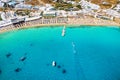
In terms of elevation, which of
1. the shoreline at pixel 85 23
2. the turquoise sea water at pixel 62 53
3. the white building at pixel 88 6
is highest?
the white building at pixel 88 6

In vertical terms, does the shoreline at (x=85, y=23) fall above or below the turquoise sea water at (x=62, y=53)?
above

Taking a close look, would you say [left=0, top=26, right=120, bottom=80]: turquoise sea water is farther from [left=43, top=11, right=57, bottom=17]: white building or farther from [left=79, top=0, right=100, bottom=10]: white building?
[left=79, top=0, right=100, bottom=10]: white building

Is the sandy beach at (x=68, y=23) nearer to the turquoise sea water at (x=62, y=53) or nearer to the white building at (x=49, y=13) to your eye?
the turquoise sea water at (x=62, y=53)

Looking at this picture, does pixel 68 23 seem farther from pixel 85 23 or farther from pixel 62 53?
pixel 62 53

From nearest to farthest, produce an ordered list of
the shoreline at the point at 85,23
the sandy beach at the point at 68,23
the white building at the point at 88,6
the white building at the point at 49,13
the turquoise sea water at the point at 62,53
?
the turquoise sea water at the point at 62,53
the sandy beach at the point at 68,23
the shoreline at the point at 85,23
the white building at the point at 49,13
the white building at the point at 88,6

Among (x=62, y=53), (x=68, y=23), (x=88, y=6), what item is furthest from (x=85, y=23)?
(x=62, y=53)

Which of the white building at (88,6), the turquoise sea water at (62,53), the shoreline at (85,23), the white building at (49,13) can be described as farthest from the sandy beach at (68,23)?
the white building at (88,6)

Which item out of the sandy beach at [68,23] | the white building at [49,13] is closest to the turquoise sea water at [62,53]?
the sandy beach at [68,23]

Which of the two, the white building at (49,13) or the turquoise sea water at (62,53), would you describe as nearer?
the turquoise sea water at (62,53)

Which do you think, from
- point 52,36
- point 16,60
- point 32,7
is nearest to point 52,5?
point 32,7

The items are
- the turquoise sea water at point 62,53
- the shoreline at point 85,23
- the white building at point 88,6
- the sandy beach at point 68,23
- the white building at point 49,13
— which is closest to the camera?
the turquoise sea water at point 62,53
